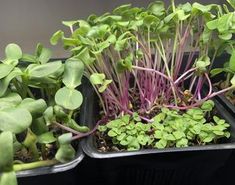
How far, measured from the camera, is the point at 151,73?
0.77m

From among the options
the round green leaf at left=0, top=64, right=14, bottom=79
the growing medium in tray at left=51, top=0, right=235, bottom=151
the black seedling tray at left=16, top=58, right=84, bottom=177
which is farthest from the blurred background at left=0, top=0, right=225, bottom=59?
the black seedling tray at left=16, top=58, right=84, bottom=177

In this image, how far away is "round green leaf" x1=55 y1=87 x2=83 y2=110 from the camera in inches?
22.5

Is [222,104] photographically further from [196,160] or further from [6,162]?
[6,162]

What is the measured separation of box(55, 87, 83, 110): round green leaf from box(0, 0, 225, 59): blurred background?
0.37 metres

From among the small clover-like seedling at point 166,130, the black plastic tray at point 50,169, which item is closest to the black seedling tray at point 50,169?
Result: the black plastic tray at point 50,169

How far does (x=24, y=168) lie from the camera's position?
0.56 meters

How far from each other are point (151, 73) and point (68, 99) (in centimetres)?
25

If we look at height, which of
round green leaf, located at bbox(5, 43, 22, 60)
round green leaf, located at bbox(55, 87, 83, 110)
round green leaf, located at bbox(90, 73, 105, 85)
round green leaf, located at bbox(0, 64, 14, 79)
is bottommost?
round green leaf, located at bbox(55, 87, 83, 110)

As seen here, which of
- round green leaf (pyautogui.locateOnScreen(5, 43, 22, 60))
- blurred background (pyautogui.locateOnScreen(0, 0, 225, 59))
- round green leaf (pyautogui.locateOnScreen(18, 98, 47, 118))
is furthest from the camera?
blurred background (pyautogui.locateOnScreen(0, 0, 225, 59))

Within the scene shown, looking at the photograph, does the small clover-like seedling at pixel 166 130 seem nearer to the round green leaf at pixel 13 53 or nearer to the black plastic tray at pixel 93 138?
the black plastic tray at pixel 93 138

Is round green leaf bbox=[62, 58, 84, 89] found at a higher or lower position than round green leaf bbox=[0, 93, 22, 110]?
higher

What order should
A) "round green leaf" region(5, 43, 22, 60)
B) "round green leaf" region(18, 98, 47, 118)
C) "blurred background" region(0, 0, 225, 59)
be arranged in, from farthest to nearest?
"blurred background" region(0, 0, 225, 59) < "round green leaf" region(5, 43, 22, 60) < "round green leaf" region(18, 98, 47, 118)

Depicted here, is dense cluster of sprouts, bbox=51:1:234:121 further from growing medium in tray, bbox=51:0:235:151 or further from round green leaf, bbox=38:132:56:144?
round green leaf, bbox=38:132:56:144

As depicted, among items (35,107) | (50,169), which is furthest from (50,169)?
(35,107)
